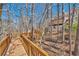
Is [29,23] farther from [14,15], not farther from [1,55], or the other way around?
[1,55]

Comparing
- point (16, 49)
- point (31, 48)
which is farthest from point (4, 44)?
point (31, 48)

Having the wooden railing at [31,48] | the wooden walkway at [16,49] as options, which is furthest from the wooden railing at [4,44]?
the wooden railing at [31,48]

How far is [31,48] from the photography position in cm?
120

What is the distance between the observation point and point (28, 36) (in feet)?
3.95

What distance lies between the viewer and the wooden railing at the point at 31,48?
1188 mm

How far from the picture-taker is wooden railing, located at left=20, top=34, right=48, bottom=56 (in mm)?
1188

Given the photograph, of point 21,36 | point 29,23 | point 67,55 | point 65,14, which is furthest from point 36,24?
point 67,55

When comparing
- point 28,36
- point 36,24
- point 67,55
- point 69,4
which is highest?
point 69,4

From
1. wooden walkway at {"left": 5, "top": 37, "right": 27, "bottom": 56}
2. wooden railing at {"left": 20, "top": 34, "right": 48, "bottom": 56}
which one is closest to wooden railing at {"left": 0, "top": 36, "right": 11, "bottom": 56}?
wooden walkway at {"left": 5, "top": 37, "right": 27, "bottom": 56}

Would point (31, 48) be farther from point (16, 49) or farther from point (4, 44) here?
point (4, 44)

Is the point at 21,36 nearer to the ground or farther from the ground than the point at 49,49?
farther from the ground

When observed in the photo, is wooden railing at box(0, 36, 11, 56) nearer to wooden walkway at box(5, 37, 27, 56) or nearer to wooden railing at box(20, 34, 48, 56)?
wooden walkway at box(5, 37, 27, 56)

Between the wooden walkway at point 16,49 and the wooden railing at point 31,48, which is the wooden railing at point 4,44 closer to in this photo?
the wooden walkway at point 16,49

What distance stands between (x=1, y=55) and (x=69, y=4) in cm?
77
